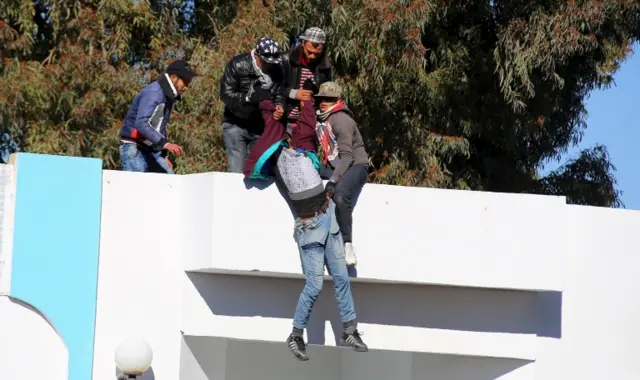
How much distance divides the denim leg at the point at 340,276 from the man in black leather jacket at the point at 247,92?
1.20 metres

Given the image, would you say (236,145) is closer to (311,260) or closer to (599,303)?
(311,260)

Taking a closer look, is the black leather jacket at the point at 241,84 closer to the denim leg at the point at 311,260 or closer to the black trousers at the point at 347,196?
the black trousers at the point at 347,196

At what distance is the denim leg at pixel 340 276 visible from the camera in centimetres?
984

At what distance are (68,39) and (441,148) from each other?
5.30 meters

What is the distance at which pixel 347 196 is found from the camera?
10.1 m

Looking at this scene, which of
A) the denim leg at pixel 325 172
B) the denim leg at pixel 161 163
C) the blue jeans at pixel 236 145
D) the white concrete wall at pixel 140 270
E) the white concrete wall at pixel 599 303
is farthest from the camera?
the white concrete wall at pixel 599 303

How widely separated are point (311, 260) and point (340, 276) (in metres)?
0.25

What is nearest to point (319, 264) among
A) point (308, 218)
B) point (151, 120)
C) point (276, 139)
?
point (308, 218)

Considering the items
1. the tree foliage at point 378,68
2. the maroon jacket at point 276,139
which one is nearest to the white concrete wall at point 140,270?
the maroon jacket at point 276,139

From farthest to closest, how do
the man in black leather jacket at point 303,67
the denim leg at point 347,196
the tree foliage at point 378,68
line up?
the tree foliage at point 378,68 → the man in black leather jacket at point 303,67 → the denim leg at point 347,196

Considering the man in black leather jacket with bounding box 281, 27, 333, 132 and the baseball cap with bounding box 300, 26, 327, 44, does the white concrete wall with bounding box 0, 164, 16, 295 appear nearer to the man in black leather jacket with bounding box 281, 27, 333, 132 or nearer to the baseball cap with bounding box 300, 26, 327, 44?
the man in black leather jacket with bounding box 281, 27, 333, 132

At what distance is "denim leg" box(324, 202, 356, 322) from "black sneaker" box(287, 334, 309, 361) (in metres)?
0.37

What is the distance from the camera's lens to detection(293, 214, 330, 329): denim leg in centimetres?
977

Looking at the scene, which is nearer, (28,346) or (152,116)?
(28,346)
